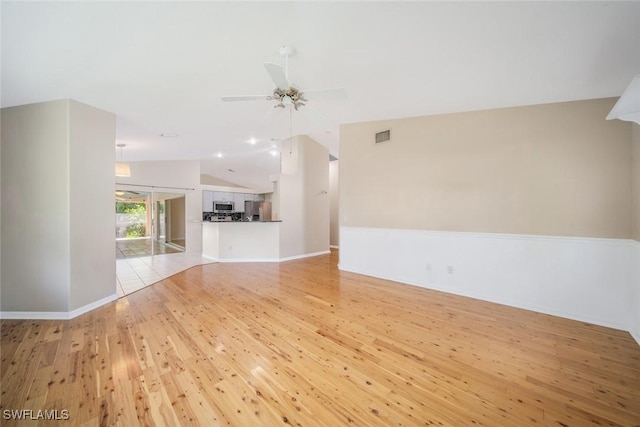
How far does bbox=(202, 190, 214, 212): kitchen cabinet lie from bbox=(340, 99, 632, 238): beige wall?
6050 millimetres

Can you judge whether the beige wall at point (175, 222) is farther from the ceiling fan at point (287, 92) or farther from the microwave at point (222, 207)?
the ceiling fan at point (287, 92)

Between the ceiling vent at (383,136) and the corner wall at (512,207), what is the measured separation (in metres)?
0.08

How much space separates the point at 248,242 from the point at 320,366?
4464 mm

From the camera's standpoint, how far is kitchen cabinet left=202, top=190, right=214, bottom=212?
821cm

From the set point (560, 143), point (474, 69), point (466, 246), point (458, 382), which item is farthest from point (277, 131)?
point (458, 382)

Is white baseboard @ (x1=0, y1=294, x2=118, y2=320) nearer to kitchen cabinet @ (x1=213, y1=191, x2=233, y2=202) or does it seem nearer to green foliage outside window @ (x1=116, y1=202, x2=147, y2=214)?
kitchen cabinet @ (x1=213, y1=191, x2=233, y2=202)

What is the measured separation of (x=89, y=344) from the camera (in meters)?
2.22

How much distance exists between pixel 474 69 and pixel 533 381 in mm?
2872

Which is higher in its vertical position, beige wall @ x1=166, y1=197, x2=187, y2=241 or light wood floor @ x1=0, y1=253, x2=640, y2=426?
beige wall @ x1=166, y1=197, x2=187, y2=241

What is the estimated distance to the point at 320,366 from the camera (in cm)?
190

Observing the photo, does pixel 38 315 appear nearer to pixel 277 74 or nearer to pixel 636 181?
pixel 277 74

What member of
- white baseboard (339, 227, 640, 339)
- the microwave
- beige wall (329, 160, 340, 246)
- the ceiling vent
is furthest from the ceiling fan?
the microwave

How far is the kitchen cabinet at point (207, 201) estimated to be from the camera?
821 centimetres

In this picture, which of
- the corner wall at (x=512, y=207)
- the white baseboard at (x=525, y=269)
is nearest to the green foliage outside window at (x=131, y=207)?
the corner wall at (x=512, y=207)
